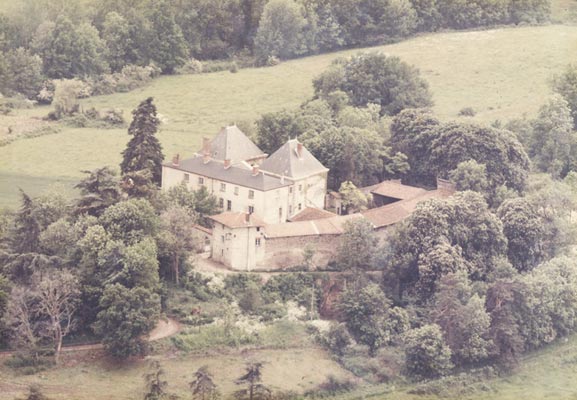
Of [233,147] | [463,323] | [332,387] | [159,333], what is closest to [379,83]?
[233,147]

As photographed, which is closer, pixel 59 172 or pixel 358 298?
pixel 358 298

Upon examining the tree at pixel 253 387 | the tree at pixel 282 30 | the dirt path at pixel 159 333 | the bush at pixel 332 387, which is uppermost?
the tree at pixel 282 30

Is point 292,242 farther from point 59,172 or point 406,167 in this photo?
point 59,172

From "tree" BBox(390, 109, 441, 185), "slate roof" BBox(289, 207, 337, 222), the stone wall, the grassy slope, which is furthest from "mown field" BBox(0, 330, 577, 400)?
"tree" BBox(390, 109, 441, 185)

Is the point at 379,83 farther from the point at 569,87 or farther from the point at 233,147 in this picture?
the point at 233,147

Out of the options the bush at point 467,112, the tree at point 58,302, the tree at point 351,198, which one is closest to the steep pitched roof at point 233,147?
the tree at point 351,198

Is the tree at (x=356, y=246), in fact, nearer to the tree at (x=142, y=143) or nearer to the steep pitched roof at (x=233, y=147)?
the steep pitched roof at (x=233, y=147)

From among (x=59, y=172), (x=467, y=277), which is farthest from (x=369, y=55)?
(x=467, y=277)
